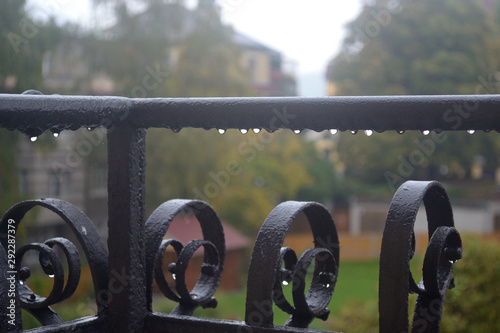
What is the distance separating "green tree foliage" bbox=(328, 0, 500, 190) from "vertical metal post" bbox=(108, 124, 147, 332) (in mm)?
25703

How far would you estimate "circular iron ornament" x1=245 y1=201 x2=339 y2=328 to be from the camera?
958 millimetres

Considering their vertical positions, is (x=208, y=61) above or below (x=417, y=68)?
below

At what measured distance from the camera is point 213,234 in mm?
1215

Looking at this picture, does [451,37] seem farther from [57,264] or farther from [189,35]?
[57,264]

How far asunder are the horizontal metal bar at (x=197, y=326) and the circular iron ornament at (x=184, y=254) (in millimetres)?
42

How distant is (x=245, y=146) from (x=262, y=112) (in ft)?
72.8

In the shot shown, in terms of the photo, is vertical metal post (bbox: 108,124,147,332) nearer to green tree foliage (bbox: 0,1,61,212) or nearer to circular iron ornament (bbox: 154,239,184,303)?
circular iron ornament (bbox: 154,239,184,303)

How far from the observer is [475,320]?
7680mm

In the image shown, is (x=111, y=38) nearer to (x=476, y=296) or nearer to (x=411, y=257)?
(x=476, y=296)

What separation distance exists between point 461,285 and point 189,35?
15473 millimetres

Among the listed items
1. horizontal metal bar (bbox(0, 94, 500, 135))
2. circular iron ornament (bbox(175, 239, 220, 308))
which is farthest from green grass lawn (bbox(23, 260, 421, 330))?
horizontal metal bar (bbox(0, 94, 500, 135))

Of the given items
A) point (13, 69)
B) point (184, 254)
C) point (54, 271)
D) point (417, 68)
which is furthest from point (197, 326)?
point (417, 68)

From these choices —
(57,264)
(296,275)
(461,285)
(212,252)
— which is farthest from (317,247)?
(461,285)

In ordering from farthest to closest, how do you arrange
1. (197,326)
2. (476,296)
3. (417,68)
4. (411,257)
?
(417,68) < (476,296) < (197,326) < (411,257)
